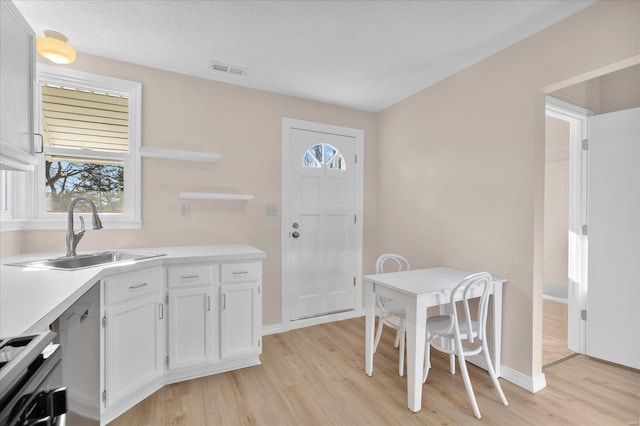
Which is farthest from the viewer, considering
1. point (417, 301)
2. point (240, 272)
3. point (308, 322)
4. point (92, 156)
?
point (308, 322)

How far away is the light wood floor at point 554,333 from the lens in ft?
8.75

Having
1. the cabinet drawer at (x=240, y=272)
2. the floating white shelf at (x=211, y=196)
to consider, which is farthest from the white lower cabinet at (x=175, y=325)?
the floating white shelf at (x=211, y=196)

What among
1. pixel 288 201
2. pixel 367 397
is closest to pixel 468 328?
pixel 367 397

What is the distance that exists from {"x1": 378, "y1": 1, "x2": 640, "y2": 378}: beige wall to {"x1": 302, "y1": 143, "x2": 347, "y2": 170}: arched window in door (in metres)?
0.86

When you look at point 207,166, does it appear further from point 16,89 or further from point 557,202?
point 557,202

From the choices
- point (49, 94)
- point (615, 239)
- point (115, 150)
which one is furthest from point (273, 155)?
point (615, 239)

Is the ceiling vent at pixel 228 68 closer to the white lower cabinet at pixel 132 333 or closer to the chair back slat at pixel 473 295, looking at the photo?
the white lower cabinet at pixel 132 333

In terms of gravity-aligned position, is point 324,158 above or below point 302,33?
below

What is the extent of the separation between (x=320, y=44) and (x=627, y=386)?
335 cm

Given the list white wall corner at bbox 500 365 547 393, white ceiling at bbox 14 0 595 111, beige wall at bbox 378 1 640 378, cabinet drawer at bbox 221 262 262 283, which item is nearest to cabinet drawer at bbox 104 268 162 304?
cabinet drawer at bbox 221 262 262 283

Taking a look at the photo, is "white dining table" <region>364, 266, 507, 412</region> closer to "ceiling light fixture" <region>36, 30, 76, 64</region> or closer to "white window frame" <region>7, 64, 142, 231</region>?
"white window frame" <region>7, 64, 142, 231</region>

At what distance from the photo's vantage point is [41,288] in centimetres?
122

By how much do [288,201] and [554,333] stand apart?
309 centimetres

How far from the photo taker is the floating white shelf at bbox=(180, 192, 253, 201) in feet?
8.85
